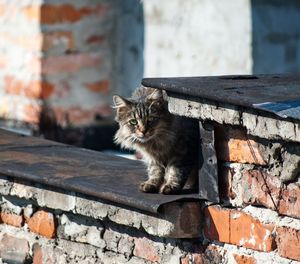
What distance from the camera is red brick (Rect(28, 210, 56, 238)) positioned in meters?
4.09

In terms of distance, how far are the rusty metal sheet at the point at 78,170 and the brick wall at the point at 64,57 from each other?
1535 millimetres

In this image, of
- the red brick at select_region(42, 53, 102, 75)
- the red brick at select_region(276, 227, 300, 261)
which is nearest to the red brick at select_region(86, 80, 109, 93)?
the red brick at select_region(42, 53, 102, 75)

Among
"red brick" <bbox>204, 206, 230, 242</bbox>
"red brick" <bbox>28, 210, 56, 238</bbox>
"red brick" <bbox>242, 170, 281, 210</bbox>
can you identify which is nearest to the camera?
"red brick" <bbox>242, 170, 281, 210</bbox>

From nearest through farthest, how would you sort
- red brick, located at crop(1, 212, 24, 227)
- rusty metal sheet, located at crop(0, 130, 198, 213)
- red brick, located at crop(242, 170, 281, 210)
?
1. red brick, located at crop(242, 170, 281, 210)
2. rusty metal sheet, located at crop(0, 130, 198, 213)
3. red brick, located at crop(1, 212, 24, 227)

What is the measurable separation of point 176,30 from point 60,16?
2.11 feet

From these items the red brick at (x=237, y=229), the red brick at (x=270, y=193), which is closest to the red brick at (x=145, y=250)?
the red brick at (x=237, y=229)

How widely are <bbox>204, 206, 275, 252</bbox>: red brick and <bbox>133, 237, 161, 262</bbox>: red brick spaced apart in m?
0.20

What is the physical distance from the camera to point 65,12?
21.1 feet

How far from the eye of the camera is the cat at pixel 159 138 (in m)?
3.87

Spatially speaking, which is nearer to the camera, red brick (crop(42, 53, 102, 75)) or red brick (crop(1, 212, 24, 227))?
red brick (crop(1, 212, 24, 227))

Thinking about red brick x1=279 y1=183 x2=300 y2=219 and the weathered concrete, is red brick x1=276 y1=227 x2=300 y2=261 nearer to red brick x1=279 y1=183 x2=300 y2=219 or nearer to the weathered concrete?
red brick x1=279 y1=183 x2=300 y2=219

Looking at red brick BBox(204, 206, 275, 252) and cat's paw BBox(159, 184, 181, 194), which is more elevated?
cat's paw BBox(159, 184, 181, 194)

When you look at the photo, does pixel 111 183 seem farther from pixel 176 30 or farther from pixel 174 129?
pixel 176 30

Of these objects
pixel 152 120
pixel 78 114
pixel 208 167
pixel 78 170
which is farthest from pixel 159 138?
pixel 78 114
